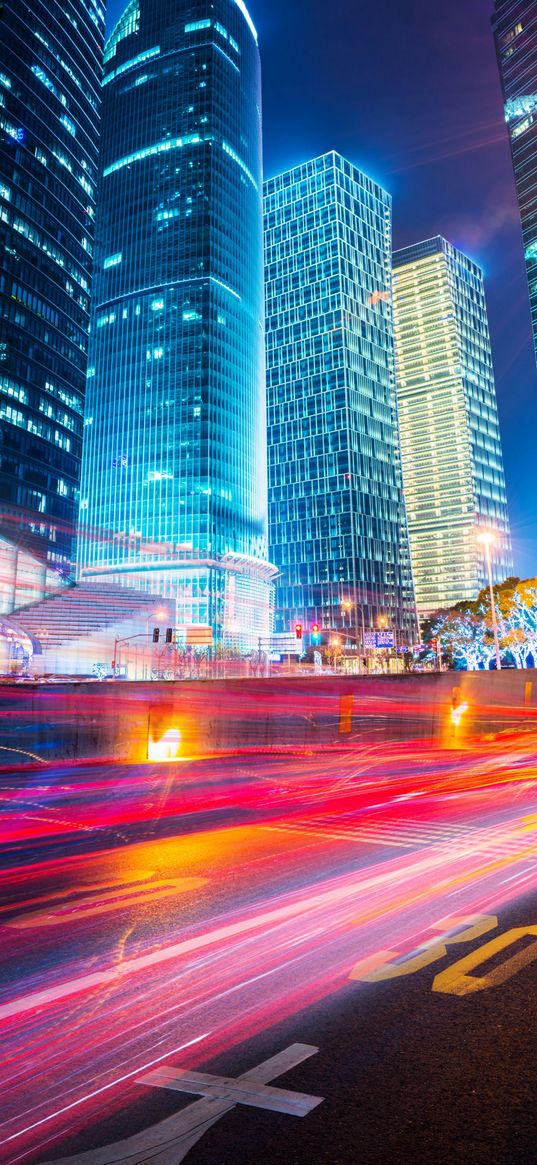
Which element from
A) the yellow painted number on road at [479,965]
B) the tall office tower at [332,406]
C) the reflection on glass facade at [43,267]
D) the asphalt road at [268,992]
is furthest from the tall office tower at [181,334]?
the yellow painted number on road at [479,965]

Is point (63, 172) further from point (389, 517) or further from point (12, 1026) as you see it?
point (12, 1026)

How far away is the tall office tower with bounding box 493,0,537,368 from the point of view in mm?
138125

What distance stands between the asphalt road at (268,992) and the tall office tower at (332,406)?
12831cm

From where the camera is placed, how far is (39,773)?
697 inches

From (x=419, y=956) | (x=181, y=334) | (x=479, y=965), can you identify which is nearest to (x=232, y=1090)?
(x=419, y=956)

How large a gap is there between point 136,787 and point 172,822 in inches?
162

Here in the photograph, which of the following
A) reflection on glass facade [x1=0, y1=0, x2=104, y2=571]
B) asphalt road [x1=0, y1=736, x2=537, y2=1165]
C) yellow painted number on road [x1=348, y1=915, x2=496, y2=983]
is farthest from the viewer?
reflection on glass facade [x1=0, y1=0, x2=104, y2=571]

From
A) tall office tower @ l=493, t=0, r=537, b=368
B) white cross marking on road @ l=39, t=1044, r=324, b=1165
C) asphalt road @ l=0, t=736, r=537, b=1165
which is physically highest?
tall office tower @ l=493, t=0, r=537, b=368

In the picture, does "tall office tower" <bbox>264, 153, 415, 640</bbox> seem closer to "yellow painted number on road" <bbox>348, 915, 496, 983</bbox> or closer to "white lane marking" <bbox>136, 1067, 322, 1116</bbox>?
"yellow painted number on road" <bbox>348, 915, 496, 983</bbox>

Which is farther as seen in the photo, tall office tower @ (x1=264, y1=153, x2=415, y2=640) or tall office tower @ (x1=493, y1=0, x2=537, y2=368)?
tall office tower @ (x1=264, y1=153, x2=415, y2=640)

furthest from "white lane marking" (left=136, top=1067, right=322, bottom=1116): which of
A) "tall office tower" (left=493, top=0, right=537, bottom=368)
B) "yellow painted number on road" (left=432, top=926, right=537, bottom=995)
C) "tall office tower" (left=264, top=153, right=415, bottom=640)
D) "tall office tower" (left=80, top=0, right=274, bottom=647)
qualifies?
"tall office tower" (left=493, top=0, right=537, bottom=368)

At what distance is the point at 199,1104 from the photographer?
352 centimetres

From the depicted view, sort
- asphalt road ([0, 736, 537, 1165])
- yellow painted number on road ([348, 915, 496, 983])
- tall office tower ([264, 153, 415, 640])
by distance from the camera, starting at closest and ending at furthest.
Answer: asphalt road ([0, 736, 537, 1165]) < yellow painted number on road ([348, 915, 496, 983]) < tall office tower ([264, 153, 415, 640])

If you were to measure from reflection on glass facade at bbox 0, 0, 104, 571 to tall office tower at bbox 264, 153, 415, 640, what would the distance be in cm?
6586
